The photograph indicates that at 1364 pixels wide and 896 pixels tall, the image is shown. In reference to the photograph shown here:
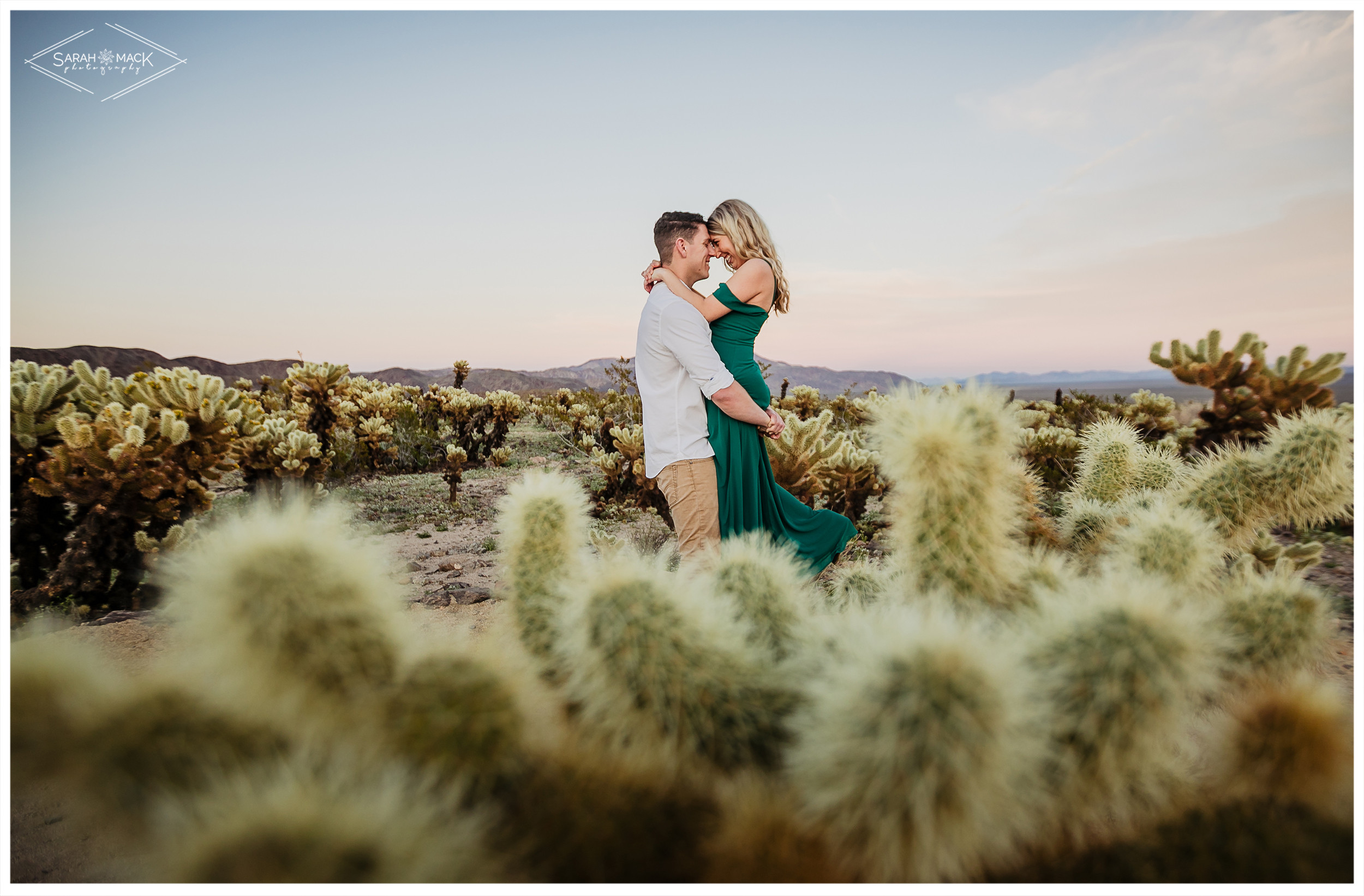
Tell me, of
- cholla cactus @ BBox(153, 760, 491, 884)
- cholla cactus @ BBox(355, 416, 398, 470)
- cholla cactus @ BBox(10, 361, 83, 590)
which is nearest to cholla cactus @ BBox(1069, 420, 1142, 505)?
cholla cactus @ BBox(153, 760, 491, 884)

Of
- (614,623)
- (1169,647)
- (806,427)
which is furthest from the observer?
(806,427)

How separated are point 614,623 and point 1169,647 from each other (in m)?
0.75

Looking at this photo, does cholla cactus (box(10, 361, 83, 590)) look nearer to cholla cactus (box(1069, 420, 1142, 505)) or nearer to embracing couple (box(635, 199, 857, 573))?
embracing couple (box(635, 199, 857, 573))

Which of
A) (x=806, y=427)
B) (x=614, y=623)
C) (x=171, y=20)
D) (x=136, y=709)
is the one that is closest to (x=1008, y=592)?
(x=614, y=623)

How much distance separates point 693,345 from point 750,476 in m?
0.62

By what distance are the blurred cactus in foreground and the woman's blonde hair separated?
1.97 metres

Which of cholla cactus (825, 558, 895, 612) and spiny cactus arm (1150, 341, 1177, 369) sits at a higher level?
spiny cactus arm (1150, 341, 1177, 369)

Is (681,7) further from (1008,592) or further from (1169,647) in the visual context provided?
(1169,647)

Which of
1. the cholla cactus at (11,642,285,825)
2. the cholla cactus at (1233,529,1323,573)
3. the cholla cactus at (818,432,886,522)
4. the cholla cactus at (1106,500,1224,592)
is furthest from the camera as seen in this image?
the cholla cactus at (818,432,886,522)

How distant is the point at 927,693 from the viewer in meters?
0.70

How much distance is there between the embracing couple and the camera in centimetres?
246

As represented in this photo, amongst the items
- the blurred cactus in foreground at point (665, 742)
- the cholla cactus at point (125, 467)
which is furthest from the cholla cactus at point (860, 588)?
the cholla cactus at point (125, 467)

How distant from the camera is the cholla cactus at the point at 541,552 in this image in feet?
4.00

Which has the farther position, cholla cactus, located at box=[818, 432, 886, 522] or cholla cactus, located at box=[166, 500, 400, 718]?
cholla cactus, located at box=[818, 432, 886, 522]
